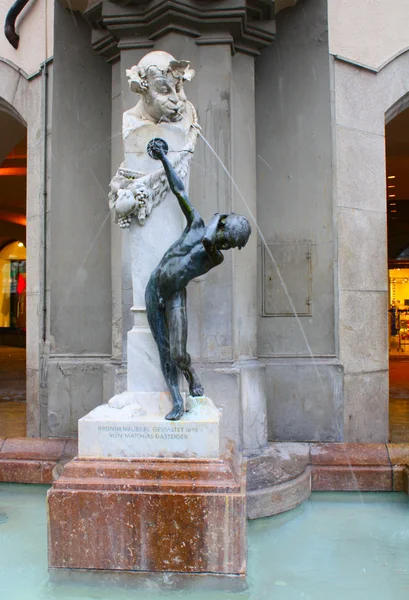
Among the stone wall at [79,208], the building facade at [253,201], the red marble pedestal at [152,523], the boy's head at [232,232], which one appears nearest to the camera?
the red marble pedestal at [152,523]

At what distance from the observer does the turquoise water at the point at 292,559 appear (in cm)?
308

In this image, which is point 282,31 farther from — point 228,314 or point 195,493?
point 195,493

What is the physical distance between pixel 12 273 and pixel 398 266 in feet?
65.2

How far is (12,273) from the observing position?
29.0m

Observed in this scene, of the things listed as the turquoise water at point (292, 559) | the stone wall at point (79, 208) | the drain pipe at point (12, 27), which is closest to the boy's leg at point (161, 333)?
Answer: the turquoise water at point (292, 559)

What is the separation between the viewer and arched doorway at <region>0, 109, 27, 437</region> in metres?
8.04

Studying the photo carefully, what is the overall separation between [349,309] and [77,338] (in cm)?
314

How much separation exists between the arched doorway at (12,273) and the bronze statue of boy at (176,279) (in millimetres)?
3757

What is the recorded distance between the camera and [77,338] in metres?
6.29

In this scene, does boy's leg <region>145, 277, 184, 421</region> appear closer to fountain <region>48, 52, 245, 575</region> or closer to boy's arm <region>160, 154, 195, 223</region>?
fountain <region>48, 52, 245, 575</region>

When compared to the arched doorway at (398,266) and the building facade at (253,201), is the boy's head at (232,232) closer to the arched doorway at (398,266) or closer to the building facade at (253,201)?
the building facade at (253,201)

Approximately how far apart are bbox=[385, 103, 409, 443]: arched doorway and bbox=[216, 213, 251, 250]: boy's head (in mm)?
3950

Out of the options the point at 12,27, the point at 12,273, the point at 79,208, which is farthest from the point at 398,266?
the point at 12,273

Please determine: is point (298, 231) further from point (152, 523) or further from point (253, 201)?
point (152, 523)
